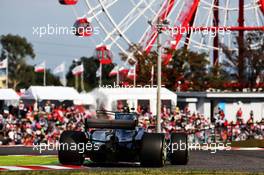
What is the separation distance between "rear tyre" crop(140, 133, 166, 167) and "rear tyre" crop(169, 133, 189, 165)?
790 mm

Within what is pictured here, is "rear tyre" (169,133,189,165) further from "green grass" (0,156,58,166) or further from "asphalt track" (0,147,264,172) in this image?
"green grass" (0,156,58,166)

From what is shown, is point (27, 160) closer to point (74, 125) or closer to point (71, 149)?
point (71, 149)

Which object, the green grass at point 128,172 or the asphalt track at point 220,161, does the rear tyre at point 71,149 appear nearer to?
the asphalt track at point 220,161

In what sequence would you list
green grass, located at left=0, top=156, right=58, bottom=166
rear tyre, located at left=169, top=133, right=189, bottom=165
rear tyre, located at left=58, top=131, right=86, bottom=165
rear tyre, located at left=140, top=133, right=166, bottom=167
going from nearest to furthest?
rear tyre, located at left=140, top=133, right=166, bottom=167 → rear tyre, located at left=58, top=131, right=86, bottom=165 → rear tyre, located at left=169, top=133, right=189, bottom=165 → green grass, located at left=0, top=156, right=58, bottom=166

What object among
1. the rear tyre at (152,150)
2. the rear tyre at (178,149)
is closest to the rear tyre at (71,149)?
the rear tyre at (152,150)

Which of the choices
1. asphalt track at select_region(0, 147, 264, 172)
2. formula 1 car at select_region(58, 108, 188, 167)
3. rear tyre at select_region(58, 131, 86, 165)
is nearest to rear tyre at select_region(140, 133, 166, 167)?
formula 1 car at select_region(58, 108, 188, 167)

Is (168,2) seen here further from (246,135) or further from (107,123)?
(107,123)

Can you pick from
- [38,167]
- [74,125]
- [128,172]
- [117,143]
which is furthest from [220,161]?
[74,125]

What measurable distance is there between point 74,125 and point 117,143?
45.5 ft

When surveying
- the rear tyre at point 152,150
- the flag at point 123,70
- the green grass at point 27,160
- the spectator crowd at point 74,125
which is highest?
the flag at point 123,70

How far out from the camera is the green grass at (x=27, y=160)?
21109mm

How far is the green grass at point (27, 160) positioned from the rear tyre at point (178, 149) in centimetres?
296

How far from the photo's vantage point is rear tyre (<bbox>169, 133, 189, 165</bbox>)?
64.3 feet

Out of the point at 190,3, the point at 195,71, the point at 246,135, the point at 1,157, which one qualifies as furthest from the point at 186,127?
the point at 195,71
